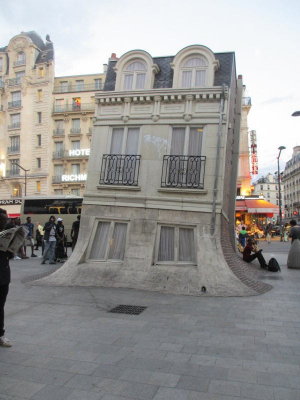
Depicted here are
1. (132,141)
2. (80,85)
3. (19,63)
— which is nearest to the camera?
(132,141)

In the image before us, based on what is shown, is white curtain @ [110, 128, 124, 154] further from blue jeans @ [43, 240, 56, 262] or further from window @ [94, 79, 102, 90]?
window @ [94, 79, 102, 90]

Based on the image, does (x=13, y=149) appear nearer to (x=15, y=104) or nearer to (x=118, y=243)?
(x=15, y=104)

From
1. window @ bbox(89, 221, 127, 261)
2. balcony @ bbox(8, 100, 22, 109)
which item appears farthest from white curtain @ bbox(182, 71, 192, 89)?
balcony @ bbox(8, 100, 22, 109)

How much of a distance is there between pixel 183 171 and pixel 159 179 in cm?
71

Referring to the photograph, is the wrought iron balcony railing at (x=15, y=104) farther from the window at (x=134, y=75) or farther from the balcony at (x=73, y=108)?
the window at (x=134, y=75)

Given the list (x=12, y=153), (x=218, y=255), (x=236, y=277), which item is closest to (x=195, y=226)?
(x=218, y=255)

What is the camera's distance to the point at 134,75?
10914 millimetres

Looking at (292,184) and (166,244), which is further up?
(292,184)

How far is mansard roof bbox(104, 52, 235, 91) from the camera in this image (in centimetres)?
1030

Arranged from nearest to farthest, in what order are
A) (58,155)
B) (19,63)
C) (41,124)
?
(58,155) → (41,124) → (19,63)

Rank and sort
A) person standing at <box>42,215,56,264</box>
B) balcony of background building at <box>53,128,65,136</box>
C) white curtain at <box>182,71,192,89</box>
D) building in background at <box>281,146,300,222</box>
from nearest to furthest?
white curtain at <box>182,71,192,89</box>, person standing at <box>42,215,56,264</box>, balcony of background building at <box>53,128,65,136</box>, building in background at <box>281,146,300,222</box>

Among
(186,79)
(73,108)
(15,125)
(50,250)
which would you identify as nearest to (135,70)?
(186,79)

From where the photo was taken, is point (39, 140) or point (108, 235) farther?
point (39, 140)

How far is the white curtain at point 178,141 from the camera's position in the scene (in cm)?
1012
